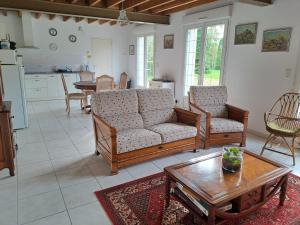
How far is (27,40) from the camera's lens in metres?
6.51

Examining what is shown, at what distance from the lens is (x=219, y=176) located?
1.84 metres

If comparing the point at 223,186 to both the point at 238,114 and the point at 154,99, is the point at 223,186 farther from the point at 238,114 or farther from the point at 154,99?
the point at 238,114

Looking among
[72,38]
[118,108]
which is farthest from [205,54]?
[72,38]

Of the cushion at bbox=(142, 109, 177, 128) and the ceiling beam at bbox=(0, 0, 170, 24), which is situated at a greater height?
the ceiling beam at bbox=(0, 0, 170, 24)

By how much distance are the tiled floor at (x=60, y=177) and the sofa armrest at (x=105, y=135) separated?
0.90 feet

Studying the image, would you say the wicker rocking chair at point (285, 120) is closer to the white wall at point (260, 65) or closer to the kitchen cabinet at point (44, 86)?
the white wall at point (260, 65)

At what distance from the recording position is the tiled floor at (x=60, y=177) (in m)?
1.95

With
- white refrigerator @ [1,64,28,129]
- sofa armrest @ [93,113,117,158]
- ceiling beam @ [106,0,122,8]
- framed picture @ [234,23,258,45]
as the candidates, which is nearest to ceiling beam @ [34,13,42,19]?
ceiling beam @ [106,0,122,8]

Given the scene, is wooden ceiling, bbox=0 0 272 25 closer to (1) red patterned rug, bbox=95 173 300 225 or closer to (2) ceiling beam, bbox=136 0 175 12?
(2) ceiling beam, bbox=136 0 175 12

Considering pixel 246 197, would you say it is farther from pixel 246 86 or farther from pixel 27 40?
pixel 27 40

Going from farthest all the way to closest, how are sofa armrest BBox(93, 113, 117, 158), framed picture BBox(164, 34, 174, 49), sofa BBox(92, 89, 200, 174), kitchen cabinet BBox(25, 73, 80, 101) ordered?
1. kitchen cabinet BBox(25, 73, 80, 101)
2. framed picture BBox(164, 34, 174, 49)
3. sofa BBox(92, 89, 200, 174)
4. sofa armrest BBox(93, 113, 117, 158)

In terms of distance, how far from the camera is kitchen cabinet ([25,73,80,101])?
655cm

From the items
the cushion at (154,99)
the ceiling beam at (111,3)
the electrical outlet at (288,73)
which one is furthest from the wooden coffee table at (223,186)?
the ceiling beam at (111,3)

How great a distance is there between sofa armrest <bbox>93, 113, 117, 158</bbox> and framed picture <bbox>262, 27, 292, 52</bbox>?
9.73 feet
